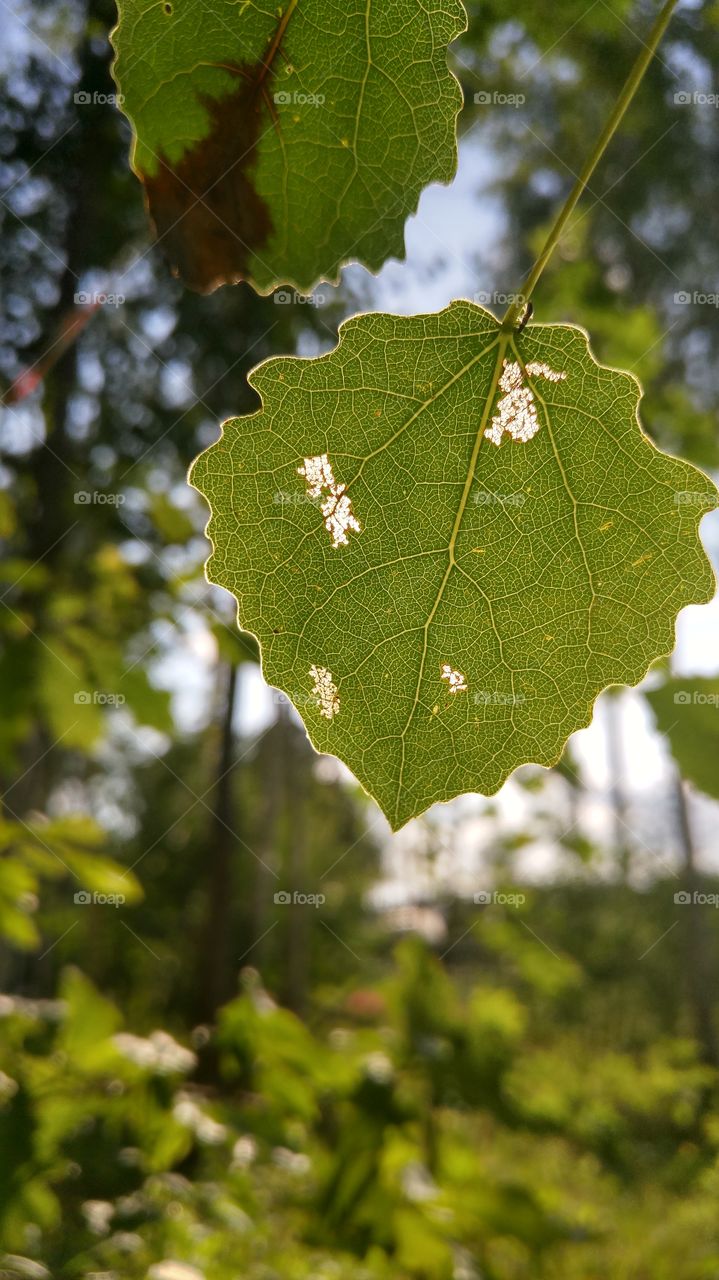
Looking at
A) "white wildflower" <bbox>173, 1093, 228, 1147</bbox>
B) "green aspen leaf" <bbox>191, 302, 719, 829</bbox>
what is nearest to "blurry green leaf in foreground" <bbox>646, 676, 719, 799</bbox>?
"green aspen leaf" <bbox>191, 302, 719, 829</bbox>

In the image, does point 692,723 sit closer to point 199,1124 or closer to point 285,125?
point 285,125

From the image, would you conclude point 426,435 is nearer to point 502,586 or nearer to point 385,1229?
point 502,586

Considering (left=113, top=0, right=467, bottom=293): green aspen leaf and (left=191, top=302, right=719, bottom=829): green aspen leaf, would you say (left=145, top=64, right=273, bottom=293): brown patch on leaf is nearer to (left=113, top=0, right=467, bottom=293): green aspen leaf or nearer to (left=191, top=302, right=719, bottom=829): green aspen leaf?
(left=113, top=0, right=467, bottom=293): green aspen leaf

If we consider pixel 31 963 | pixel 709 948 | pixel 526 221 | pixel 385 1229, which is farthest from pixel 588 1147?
pixel 31 963

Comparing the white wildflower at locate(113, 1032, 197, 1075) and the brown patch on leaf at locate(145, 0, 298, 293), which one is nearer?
the brown patch on leaf at locate(145, 0, 298, 293)

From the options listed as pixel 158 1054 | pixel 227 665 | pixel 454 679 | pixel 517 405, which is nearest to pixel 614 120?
pixel 517 405
